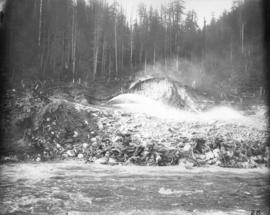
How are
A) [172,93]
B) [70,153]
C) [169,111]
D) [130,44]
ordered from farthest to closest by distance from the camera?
[130,44] < [172,93] < [169,111] < [70,153]

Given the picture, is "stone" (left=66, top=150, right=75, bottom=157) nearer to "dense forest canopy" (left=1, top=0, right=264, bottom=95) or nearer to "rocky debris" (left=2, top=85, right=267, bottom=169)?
"rocky debris" (left=2, top=85, right=267, bottom=169)

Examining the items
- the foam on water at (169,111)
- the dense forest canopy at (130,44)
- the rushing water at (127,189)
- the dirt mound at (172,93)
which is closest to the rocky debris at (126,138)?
the rushing water at (127,189)

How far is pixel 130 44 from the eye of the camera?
2534cm

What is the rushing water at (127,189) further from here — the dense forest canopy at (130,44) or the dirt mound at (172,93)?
the dense forest canopy at (130,44)

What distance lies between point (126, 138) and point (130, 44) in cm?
1792

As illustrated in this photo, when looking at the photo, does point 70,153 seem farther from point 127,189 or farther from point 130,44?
point 130,44

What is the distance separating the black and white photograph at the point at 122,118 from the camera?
17.4ft

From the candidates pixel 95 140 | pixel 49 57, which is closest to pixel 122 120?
pixel 95 140

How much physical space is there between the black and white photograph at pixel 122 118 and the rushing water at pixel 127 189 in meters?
0.03

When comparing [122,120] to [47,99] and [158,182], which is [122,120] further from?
[158,182]

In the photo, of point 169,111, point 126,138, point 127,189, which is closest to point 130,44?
point 169,111

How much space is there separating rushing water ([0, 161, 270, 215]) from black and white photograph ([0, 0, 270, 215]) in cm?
3

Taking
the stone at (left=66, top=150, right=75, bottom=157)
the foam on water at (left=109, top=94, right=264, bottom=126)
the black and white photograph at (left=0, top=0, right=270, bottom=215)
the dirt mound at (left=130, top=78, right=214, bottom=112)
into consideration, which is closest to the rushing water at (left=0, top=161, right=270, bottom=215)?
the black and white photograph at (left=0, top=0, right=270, bottom=215)

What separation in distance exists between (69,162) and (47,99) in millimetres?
3878
